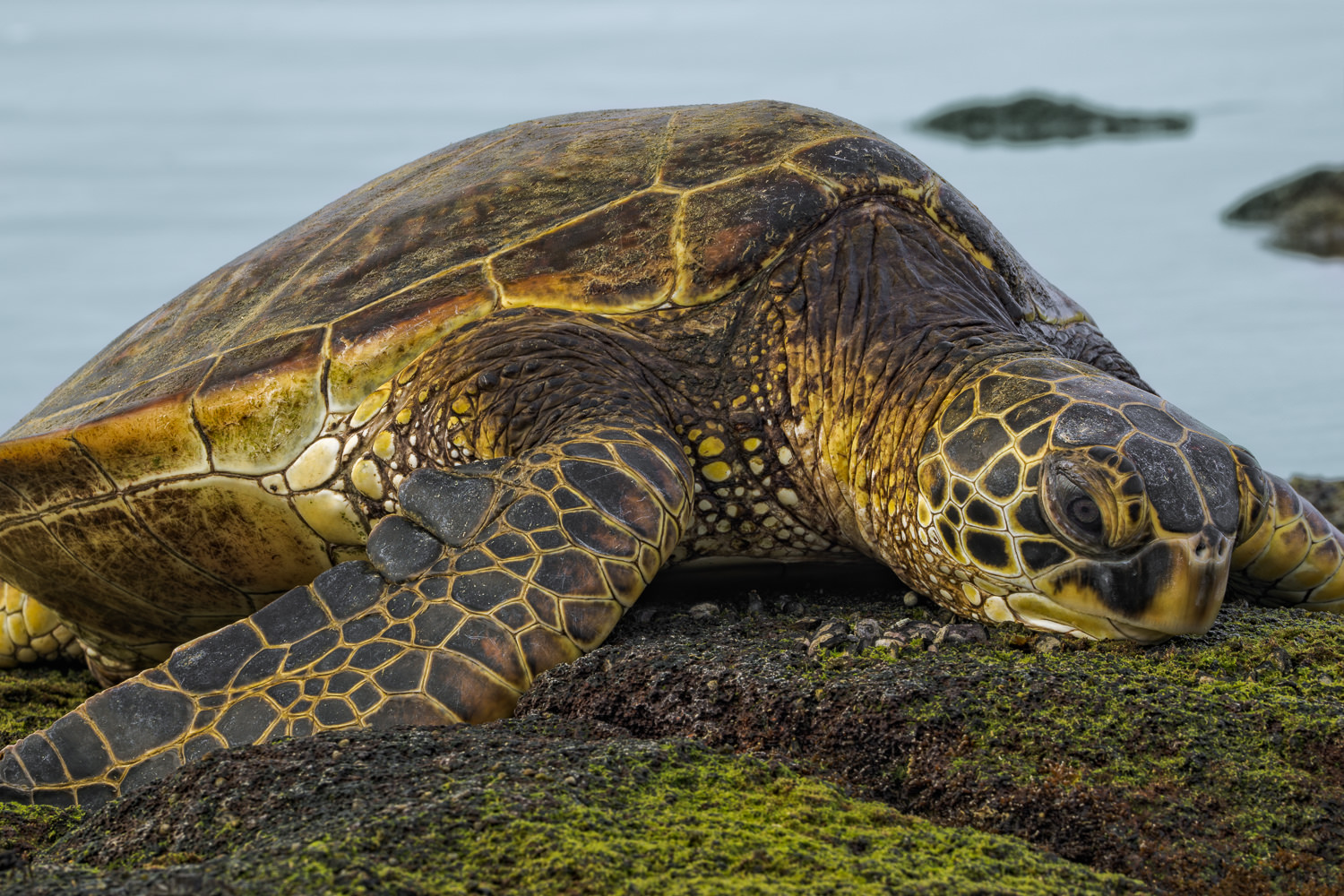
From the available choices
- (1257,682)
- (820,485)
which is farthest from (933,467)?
(1257,682)

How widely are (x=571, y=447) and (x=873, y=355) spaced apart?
3.15 feet

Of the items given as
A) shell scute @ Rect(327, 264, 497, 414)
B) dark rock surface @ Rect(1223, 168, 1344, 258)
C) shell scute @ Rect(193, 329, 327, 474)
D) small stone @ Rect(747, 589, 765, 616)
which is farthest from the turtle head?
dark rock surface @ Rect(1223, 168, 1344, 258)

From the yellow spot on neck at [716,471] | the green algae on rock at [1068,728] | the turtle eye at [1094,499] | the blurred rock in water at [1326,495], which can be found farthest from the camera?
the blurred rock in water at [1326,495]

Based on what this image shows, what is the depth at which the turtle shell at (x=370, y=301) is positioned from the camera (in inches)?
144

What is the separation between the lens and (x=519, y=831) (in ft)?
5.95

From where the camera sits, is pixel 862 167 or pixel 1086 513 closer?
pixel 1086 513

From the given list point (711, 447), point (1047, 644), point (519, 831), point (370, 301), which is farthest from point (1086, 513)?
point (370, 301)

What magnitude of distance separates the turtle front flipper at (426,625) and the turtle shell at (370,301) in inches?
26.1

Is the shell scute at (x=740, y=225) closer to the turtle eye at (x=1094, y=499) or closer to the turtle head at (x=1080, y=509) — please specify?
the turtle head at (x=1080, y=509)

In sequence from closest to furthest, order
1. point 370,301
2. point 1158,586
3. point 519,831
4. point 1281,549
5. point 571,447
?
point 519,831 < point 1158,586 < point 571,447 < point 1281,549 < point 370,301

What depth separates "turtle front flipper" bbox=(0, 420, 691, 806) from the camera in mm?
2637

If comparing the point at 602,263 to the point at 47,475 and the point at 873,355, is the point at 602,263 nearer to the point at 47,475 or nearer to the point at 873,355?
the point at 873,355

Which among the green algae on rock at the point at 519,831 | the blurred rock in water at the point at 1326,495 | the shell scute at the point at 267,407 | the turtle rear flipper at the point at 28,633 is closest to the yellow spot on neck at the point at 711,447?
the shell scute at the point at 267,407

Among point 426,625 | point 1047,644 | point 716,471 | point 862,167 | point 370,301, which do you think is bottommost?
point 1047,644
